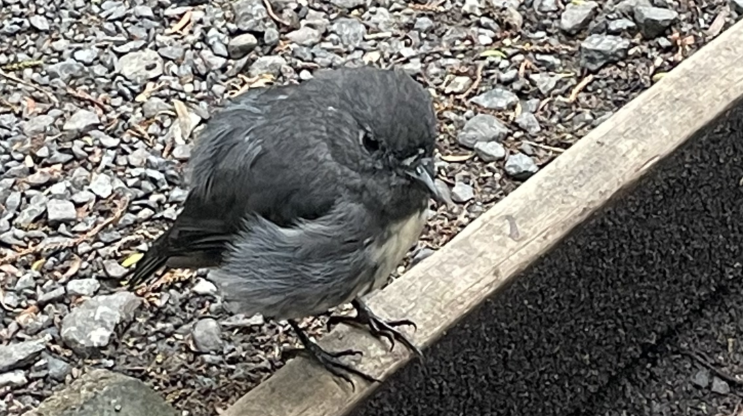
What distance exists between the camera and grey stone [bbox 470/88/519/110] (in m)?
3.60

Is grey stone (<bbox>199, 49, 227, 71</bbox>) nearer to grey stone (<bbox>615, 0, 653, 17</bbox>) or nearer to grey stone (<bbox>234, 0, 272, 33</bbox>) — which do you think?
grey stone (<bbox>234, 0, 272, 33</bbox>)

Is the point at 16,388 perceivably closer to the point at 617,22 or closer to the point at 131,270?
the point at 131,270

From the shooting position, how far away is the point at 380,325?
2.70 meters

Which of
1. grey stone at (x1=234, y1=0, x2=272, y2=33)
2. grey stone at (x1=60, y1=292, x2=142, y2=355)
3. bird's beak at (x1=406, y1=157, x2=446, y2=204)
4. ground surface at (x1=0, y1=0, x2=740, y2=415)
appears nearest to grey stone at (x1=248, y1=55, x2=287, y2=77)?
ground surface at (x1=0, y1=0, x2=740, y2=415)

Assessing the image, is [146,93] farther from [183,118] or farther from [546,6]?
[546,6]

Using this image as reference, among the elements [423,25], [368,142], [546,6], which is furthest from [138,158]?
[546,6]

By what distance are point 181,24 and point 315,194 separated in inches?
55.7

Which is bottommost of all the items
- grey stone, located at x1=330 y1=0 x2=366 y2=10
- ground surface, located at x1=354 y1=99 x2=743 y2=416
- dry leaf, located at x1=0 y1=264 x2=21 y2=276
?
ground surface, located at x1=354 y1=99 x2=743 y2=416

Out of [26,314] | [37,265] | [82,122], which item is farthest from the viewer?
[82,122]

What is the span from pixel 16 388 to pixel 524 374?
3.68 ft

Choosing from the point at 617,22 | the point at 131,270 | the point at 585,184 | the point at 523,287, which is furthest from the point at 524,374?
the point at 617,22

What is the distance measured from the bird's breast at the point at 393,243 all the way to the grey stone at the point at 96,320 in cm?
71

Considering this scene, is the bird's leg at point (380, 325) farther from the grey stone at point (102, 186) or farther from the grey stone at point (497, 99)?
the grey stone at point (497, 99)

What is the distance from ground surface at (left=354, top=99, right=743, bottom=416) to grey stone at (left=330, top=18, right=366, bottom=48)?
1.06 meters
